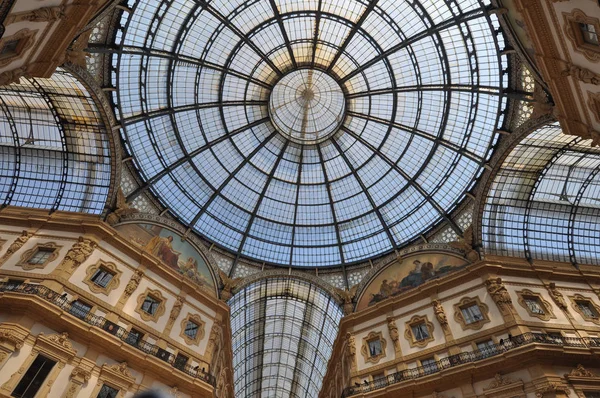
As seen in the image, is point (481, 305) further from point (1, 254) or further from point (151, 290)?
point (1, 254)

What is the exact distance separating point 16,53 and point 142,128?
14033mm

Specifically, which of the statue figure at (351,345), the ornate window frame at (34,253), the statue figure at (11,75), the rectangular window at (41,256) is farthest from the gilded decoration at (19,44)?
the statue figure at (351,345)

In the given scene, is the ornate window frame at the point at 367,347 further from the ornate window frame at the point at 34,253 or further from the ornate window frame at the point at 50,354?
the ornate window frame at the point at 34,253

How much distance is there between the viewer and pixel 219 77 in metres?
29.9

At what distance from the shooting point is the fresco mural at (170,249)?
27938 mm

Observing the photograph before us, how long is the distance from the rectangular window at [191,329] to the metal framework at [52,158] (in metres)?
10.7

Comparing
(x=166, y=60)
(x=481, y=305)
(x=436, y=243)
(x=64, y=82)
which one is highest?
(x=166, y=60)

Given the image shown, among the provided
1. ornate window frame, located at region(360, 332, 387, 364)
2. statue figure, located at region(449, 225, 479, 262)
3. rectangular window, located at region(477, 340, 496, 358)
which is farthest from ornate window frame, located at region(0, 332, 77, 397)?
statue figure, located at region(449, 225, 479, 262)

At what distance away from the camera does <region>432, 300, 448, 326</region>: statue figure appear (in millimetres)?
24141

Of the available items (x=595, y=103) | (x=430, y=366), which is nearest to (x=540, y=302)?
(x=430, y=366)

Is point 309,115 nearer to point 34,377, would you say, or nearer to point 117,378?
point 117,378

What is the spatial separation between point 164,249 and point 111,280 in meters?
5.42

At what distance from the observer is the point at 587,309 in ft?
79.4

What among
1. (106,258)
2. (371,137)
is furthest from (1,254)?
(371,137)
